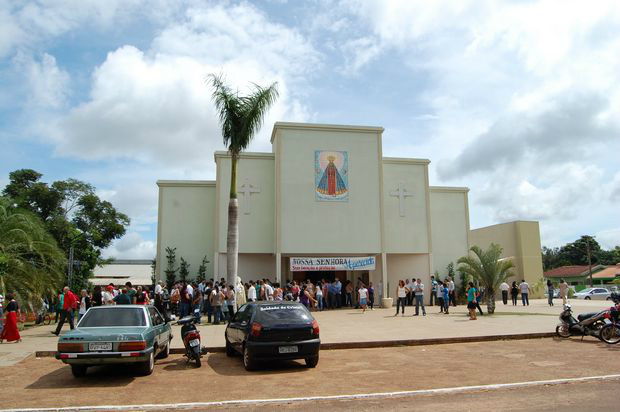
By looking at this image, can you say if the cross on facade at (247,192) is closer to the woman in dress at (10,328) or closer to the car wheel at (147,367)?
the woman in dress at (10,328)

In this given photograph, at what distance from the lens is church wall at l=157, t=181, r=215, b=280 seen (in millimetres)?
28766

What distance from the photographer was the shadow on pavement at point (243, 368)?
9852 mm

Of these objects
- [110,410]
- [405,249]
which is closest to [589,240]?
[405,249]

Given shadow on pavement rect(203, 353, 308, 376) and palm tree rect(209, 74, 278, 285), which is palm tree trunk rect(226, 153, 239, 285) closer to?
palm tree rect(209, 74, 278, 285)

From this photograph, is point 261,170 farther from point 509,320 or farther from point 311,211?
point 509,320

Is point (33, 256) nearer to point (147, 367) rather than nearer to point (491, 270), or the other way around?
point (147, 367)

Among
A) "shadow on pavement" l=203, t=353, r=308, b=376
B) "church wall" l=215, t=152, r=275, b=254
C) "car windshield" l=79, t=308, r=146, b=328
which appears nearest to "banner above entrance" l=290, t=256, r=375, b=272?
"church wall" l=215, t=152, r=275, b=254

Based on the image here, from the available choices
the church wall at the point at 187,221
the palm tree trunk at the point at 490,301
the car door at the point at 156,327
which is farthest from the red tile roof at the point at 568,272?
the car door at the point at 156,327

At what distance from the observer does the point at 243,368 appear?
10328 mm

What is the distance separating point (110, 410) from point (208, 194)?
23.2 metres

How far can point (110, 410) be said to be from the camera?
7.04m

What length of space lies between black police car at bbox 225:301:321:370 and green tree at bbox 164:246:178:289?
18.5 metres

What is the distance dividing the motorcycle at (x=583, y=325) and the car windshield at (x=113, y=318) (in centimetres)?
1135

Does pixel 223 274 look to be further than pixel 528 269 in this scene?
No
